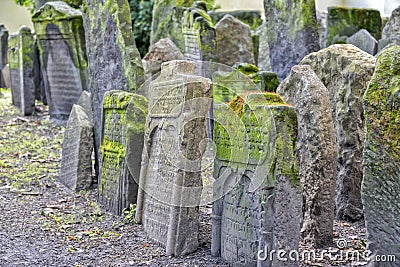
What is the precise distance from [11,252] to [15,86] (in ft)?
23.7

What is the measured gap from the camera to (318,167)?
195 inches

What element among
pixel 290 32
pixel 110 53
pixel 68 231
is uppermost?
pixel 290 32

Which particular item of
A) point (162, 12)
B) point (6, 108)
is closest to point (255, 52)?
point (162, 12)

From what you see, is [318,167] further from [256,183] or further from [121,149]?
[121,149]

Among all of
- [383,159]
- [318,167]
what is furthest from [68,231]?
[383,159]

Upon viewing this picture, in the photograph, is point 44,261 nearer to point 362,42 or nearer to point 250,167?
point 250,167

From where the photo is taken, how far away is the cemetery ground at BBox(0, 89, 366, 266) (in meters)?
4.81

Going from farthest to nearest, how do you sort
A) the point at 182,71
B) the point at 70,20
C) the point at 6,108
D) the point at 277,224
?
the point at 6,108, the point at 70,20, the point at 182,71, the point at 277,224

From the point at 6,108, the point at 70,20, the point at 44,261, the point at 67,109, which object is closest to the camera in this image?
the point at 44,261

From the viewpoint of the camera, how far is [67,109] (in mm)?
10094

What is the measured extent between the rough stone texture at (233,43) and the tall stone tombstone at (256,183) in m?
6.02

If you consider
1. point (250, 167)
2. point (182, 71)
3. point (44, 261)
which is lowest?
point (44, 261)

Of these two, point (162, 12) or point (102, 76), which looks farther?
point (162, 12)

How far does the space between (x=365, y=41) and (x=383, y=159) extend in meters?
6.21
